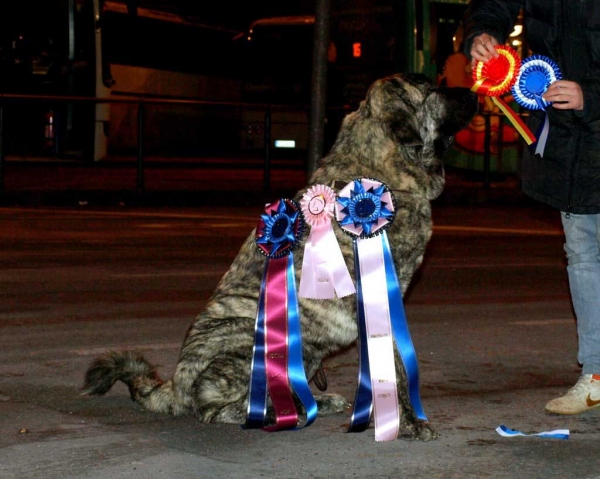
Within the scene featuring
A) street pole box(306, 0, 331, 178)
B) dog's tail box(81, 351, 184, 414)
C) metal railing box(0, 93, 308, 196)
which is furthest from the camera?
metal railing box(0, 93, 308, 196)

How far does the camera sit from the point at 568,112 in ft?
17.4

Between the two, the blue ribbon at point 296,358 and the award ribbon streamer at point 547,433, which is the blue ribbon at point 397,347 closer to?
the blue ribbon at point 296,358

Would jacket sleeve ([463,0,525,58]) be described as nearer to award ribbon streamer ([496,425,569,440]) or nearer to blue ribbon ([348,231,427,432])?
blue ribbon ([348,231,427,432])

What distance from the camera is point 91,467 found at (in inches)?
176

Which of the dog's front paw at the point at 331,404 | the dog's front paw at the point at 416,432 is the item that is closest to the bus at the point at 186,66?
the dog's front paw at the point at 331,404

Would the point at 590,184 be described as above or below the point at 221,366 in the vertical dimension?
above

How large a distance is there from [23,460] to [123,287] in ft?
15.2

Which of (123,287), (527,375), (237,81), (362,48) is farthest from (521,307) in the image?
(237,81)

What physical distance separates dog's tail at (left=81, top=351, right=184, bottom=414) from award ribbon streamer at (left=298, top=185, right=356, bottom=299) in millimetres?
789

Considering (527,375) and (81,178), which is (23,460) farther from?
(81,178)

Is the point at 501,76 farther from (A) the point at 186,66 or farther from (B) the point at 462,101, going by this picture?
(A) the point at 186,66

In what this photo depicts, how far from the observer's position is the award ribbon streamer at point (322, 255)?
5.05m

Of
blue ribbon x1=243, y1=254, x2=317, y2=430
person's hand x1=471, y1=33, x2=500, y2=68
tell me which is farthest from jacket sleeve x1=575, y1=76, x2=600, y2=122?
blue ribbon x1=243, y1=254, x2=317, y2=430

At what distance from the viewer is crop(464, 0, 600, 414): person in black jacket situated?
16.9ft
